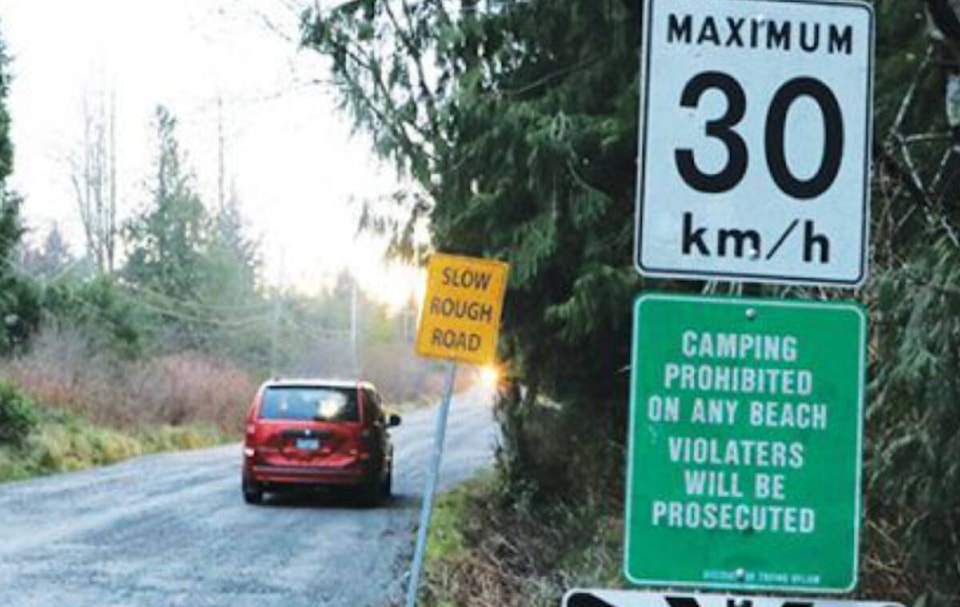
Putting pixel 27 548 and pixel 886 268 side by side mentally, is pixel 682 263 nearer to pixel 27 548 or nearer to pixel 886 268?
pixel 886 268

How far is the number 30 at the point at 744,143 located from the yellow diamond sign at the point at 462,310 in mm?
6427

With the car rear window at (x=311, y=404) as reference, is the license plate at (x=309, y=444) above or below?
below

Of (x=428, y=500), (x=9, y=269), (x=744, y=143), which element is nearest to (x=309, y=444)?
(x=428, y=500)

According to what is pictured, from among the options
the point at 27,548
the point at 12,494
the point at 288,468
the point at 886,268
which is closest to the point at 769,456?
the point at 886,268

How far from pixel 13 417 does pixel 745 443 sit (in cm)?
2514

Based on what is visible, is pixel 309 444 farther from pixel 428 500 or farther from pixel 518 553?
pixel 428 500

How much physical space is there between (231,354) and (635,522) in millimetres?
60941

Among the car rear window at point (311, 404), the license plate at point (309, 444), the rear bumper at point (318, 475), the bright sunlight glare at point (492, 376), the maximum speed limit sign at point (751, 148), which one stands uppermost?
the maximum speed limit sign at point (751, 148)

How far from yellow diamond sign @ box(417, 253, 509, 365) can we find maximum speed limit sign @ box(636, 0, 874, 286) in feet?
21.0

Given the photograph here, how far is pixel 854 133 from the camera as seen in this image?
3.55 m

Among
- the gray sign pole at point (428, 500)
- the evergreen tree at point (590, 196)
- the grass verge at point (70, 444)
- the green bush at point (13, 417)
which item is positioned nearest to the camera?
the evergreen tree at point (590, 196)

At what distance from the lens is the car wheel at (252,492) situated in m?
20.3

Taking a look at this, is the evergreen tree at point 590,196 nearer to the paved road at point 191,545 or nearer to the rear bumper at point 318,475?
the paved road at point 191,545

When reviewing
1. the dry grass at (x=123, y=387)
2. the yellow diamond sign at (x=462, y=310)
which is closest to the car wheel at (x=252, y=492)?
the yellow diamond sign at (x=462, y=310)
